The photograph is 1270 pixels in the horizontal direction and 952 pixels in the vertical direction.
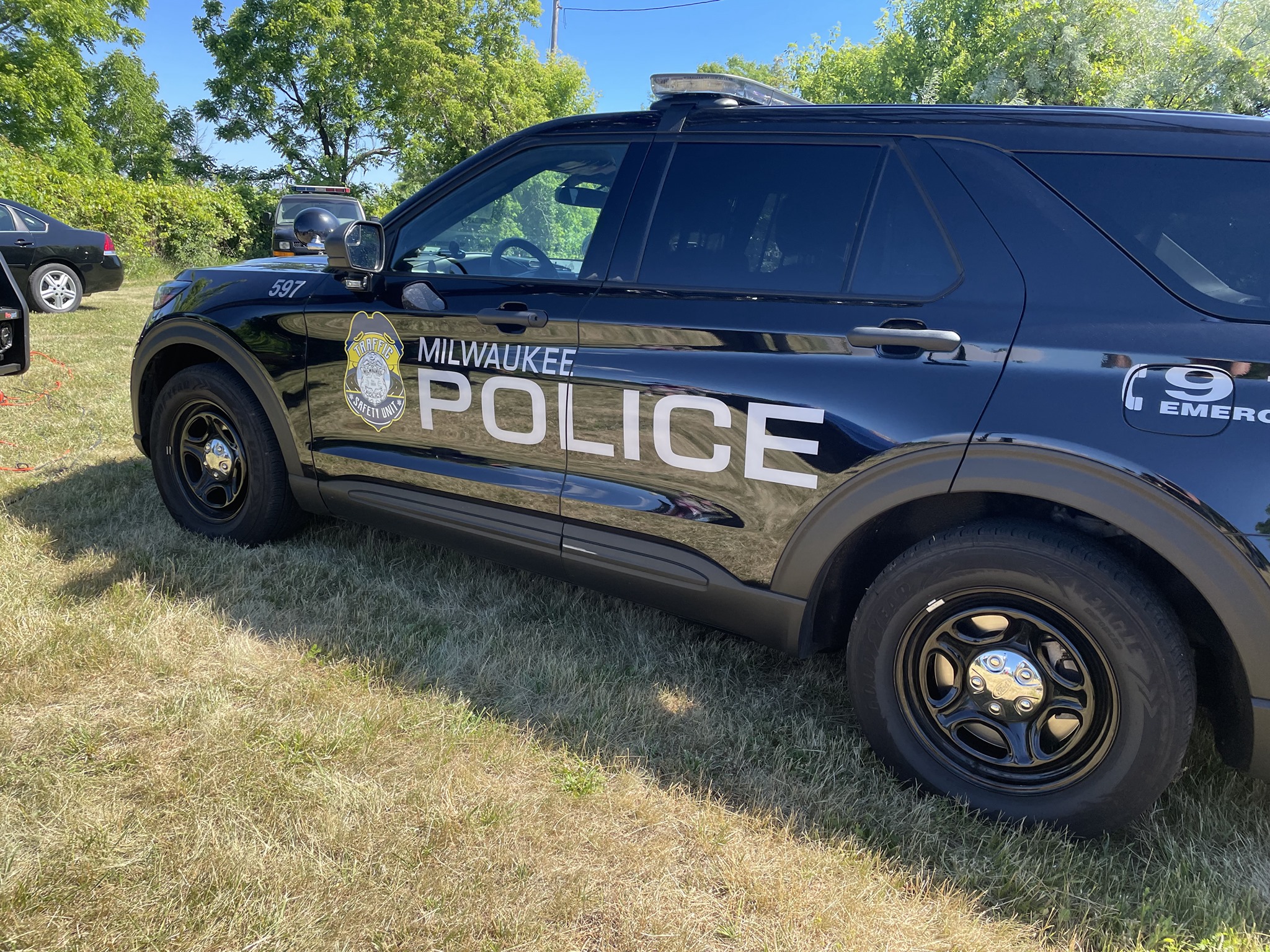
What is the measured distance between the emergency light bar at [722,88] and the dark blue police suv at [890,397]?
0.02 meters

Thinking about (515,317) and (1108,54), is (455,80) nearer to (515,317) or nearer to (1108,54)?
(1108,54)

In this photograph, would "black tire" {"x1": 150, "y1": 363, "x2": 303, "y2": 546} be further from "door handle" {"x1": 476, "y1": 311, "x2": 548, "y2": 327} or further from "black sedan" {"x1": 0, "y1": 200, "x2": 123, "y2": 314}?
"black sedan" {"x1": 0, "y1": 200, "x2": 123, "y2": 314}

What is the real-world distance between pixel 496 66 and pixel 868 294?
2986 centimetres

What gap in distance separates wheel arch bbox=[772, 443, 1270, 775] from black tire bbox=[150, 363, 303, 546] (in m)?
2.30

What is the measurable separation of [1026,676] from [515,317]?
186cm

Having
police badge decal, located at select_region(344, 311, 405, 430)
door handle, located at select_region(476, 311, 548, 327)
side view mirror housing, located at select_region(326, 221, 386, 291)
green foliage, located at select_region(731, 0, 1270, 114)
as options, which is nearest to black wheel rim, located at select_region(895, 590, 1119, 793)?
door handle, located at select_region(476, 311, 548, 327)

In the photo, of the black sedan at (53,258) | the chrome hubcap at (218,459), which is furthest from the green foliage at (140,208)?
the chrome hubcap at (218,459)

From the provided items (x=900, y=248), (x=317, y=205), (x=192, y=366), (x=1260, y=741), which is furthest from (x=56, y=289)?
(x=1260, y=741)

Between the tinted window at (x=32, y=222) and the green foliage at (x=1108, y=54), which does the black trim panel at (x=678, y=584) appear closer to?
the tinted window at (x=32, y=222)

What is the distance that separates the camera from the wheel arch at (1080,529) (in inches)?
74.5

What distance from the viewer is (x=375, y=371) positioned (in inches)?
126

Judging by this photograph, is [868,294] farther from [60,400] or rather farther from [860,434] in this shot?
[60,400]

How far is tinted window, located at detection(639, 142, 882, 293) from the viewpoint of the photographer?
2426 mm

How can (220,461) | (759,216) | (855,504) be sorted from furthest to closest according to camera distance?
(220,461)
(759,216)
(855,504)
